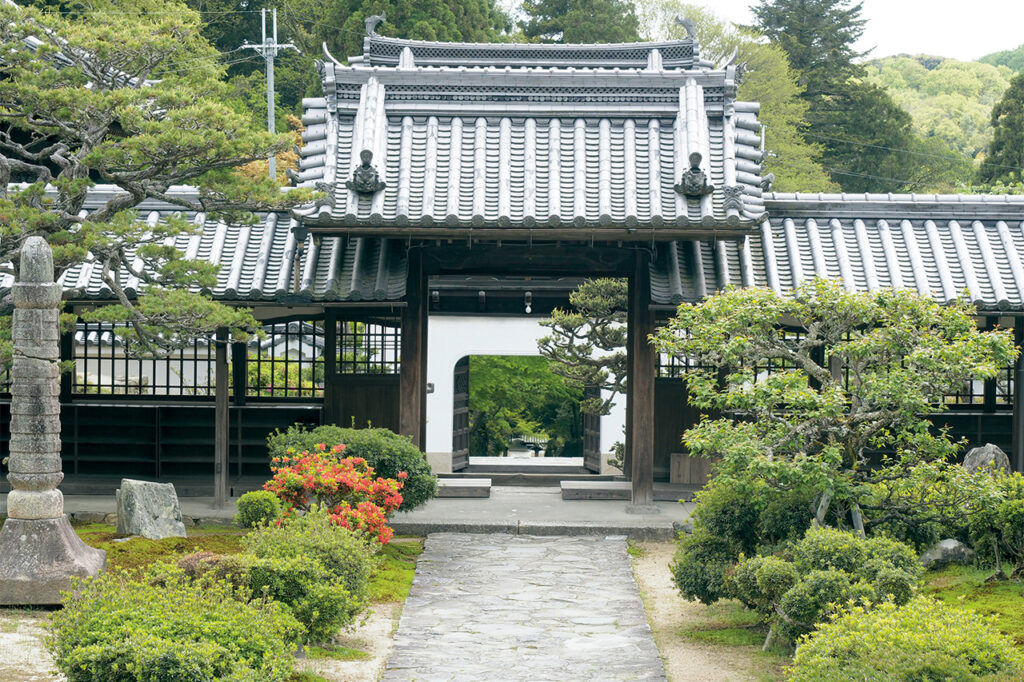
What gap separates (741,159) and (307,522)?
9.06m

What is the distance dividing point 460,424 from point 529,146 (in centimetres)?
1041

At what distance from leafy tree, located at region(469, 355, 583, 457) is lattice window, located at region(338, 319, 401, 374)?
10772 millimetres

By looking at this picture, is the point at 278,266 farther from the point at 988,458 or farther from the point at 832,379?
the point at 988,458

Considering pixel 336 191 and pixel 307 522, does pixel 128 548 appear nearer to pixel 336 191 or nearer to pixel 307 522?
pixel 307 522

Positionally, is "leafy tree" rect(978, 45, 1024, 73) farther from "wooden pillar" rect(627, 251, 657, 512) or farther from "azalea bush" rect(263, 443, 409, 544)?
"azalea bush" rect(263, 443, 409, 544)

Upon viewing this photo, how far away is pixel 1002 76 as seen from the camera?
89.8 metres

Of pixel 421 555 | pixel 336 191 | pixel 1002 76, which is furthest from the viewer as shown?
pixel 1002 76

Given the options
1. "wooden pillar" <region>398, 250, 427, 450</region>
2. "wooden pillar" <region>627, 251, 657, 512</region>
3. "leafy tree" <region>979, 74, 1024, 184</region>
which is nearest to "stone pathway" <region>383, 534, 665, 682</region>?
"wooden pillar" <region>627, 251, 657, 512</region>

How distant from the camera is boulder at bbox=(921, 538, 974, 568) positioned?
39.9 feet

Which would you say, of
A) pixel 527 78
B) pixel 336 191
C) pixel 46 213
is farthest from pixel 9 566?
pixel 527 78

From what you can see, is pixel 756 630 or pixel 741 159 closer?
pixel 756 630

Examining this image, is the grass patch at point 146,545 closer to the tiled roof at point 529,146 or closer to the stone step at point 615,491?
the tiled roof at point 529,146

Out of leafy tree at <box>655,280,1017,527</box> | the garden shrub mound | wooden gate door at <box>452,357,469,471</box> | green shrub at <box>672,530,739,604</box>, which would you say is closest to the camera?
the garden shrub mound

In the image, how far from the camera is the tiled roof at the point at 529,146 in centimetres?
1502
